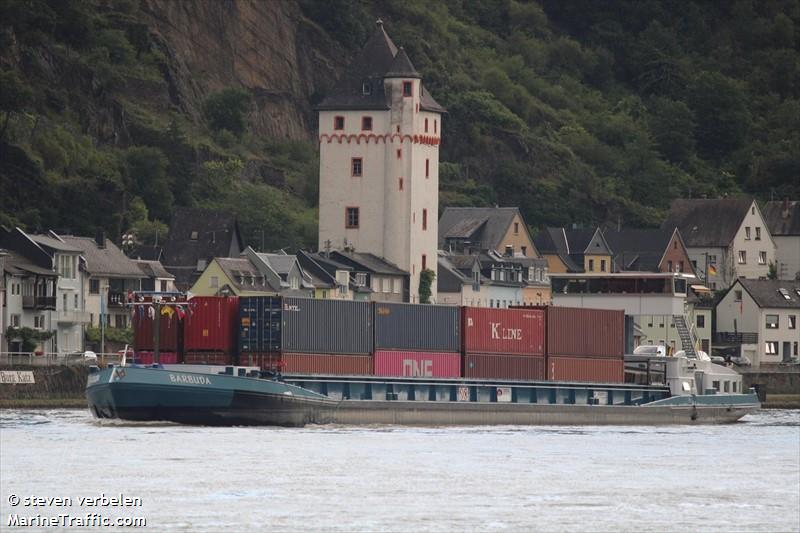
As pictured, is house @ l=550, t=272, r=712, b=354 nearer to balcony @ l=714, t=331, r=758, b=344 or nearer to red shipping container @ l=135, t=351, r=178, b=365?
red shipping container @ l=135, t=351, r=178, b=365

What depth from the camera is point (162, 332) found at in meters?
94.5

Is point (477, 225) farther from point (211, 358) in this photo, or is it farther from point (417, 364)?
point (211, 358)

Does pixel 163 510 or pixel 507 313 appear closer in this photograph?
pixel 163 510

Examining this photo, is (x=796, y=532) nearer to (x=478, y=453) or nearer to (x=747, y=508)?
(x=747, y=508)

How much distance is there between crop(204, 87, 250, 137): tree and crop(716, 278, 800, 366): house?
4636 cm

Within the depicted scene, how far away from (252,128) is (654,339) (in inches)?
2505

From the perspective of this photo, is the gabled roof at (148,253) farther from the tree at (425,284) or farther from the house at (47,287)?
the house at (47,287)

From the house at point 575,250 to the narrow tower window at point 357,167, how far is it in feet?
93.5

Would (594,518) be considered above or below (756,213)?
below

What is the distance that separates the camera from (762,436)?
97.7 m

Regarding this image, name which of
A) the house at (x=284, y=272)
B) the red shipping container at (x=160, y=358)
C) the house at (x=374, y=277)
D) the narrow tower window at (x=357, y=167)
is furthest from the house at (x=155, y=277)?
the red shipping container at (x=160, y=358)

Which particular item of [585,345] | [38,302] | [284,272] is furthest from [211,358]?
[284,272]

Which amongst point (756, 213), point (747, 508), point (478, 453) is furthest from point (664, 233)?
point (747, 508)

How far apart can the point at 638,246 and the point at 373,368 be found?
91.1 meters
